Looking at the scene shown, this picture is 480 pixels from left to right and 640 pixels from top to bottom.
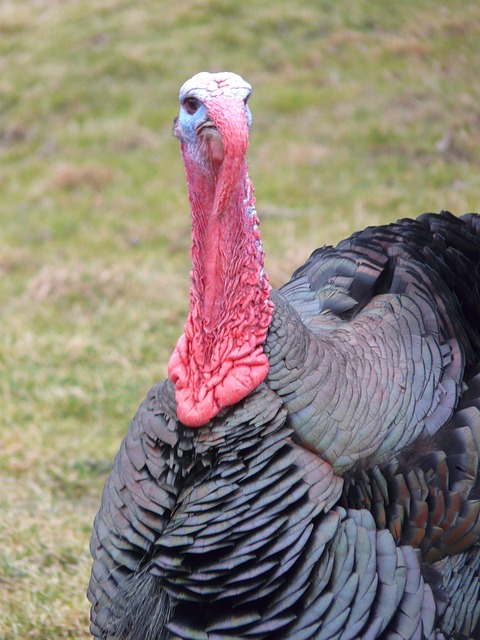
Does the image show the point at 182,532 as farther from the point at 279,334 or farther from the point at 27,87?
the point at 27,87

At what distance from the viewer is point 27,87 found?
33.9 feet

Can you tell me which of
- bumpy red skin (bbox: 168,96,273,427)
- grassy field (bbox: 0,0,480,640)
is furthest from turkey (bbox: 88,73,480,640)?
grassy field (bbox: 0,0,480,640)

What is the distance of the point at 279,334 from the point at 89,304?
13.8 feet

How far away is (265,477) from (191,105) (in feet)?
2.95

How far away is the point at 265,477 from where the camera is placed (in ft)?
7.72

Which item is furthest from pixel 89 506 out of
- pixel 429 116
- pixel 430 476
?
pixel 429 116

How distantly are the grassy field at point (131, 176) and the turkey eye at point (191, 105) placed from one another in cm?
185

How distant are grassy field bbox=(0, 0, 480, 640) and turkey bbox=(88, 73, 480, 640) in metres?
1.04

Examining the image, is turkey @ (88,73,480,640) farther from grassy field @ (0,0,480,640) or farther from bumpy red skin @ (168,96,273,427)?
grassy field @ (0,0,480,640)

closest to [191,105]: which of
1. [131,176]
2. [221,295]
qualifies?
[221,295]

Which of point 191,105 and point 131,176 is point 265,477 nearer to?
point 191,105

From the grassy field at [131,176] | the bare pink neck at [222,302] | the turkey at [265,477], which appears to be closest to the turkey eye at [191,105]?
the turkey at [265,477]

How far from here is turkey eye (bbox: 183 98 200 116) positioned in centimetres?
234

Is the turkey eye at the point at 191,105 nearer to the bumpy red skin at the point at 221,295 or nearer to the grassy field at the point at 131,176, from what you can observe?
the bumpy red skin at the point at 221,295
